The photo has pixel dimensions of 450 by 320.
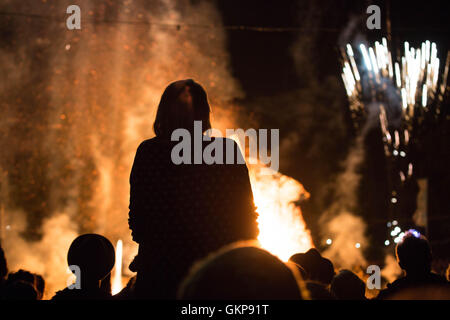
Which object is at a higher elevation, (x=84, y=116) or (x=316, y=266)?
(x=84, y=116)

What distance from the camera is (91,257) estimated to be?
234cm

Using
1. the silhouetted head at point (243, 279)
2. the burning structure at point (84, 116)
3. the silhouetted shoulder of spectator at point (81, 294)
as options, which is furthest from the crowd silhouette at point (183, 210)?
the burning structure at point (84, 116)

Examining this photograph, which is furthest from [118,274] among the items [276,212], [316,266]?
[316,266]

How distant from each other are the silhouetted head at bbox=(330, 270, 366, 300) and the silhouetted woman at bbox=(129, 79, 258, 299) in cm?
155

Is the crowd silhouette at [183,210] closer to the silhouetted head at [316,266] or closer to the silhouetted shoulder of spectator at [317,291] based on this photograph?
the silhouetted shoulder of spectator at [317,291]

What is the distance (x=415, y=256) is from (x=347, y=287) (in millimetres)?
474

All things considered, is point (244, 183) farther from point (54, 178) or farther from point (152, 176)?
point (54, 178)

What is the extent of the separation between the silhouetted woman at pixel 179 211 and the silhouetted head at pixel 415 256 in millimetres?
1592

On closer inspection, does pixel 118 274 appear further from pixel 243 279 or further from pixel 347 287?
pixel 243 279

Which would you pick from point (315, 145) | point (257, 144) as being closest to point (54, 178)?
point (257, 144)

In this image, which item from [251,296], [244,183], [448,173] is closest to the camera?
[251,296]

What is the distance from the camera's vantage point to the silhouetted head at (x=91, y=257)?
2312 mm
